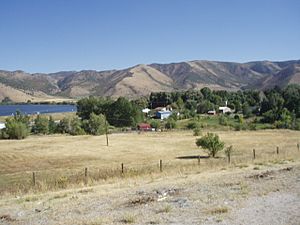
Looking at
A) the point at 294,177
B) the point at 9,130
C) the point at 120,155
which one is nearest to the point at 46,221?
the point at 294,177

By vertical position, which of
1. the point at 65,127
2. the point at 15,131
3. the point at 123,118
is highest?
the point at 123,118

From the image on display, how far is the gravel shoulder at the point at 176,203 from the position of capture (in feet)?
43.8

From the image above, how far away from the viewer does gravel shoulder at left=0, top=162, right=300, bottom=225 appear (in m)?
13.4

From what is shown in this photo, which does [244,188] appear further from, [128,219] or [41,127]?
[41,127]

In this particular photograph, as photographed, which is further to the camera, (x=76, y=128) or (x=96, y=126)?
(x=76, y=128)

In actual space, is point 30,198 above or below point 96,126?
above

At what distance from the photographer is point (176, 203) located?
15.7 m

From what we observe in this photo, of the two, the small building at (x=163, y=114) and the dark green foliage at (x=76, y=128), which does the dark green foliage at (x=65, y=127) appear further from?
the small building at (x=163, y=114)

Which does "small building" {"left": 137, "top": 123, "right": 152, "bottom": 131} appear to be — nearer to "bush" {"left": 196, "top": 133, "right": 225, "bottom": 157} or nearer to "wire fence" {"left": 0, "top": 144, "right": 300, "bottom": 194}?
"bush" {"left": 196, "top": 133, "right": 225, "bottom": 157}

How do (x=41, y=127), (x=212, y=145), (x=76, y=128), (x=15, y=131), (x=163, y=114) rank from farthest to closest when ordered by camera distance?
1. (x=163, y=114)
2. (x=41, y=127)
3. (x=76, y=128)
4. (x=15, y=131)
5. (x=212, y=145)

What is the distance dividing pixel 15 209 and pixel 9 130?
8763cm

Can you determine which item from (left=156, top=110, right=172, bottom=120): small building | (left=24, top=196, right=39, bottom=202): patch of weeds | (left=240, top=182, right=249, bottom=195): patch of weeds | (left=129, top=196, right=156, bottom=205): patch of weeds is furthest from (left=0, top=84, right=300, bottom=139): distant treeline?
(left=129, top=196, right=156, bottom=205): patch of weeds

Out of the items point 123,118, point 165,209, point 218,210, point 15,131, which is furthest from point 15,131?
point 218,210

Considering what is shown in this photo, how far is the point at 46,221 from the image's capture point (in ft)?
47.0
